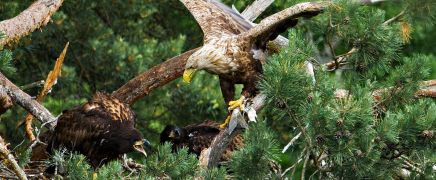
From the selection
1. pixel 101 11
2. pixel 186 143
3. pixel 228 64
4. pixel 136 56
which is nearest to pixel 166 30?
pixel 101 11

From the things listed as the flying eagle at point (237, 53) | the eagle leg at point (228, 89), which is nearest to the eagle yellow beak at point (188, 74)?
the flying eagle at point (237, 53)

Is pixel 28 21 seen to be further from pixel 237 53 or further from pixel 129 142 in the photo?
pixel 237 53

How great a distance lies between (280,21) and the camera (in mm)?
7773

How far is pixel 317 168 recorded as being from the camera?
681 cm

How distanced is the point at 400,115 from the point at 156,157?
1351 mm

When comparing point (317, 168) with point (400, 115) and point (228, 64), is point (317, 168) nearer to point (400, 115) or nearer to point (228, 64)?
point (400, 115)

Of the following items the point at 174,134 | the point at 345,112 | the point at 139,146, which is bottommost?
the point at 174,134

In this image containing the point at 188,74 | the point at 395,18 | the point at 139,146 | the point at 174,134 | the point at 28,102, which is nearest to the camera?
the point at 395,18

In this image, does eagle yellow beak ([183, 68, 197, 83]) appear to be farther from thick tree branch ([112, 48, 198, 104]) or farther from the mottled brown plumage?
thick tree branch ([112, 48, 198, 104])

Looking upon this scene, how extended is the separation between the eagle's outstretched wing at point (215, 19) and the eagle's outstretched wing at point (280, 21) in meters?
0.45

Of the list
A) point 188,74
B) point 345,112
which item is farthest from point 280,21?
point 345,112

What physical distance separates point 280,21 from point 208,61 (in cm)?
74

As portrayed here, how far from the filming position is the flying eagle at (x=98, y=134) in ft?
28.1

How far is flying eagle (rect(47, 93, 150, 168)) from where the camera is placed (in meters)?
8.56
